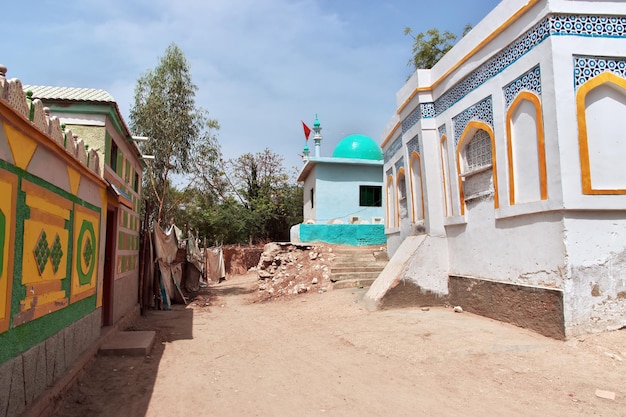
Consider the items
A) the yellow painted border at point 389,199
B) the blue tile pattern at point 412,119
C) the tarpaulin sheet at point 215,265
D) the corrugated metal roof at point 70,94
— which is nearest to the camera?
the corrugated metal roof at point 70,94

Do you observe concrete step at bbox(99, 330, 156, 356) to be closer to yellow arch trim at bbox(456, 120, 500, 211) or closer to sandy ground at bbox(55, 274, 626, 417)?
sandy ground at bbox(55, 274, 626, 417)

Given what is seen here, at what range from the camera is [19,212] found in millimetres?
3225

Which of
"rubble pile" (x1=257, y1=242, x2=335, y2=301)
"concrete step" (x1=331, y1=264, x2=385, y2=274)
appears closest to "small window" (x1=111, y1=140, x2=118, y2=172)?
"rubble pile" (x1=257, y1=242, x2=335, y2=301)

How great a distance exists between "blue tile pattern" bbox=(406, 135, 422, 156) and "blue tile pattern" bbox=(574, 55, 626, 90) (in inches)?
139

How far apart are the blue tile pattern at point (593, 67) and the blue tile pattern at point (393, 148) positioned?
565 cm

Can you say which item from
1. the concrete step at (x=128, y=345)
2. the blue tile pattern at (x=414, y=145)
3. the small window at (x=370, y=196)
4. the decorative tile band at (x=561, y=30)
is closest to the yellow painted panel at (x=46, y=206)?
the concrete step at (x=128, y=345)

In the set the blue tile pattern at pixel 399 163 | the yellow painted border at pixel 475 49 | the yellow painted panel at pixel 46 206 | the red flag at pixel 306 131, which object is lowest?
the yellow painted panel at pixel 46 206

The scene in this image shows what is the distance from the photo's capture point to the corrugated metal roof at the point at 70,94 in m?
6.53

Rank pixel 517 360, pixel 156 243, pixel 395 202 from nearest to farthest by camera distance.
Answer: pixel 517 360 → pixel 156 243 → pixel 395 202

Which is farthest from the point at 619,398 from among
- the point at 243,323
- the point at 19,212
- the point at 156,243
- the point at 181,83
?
the point at 181,83

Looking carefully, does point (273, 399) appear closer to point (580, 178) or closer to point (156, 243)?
point (580, 178)

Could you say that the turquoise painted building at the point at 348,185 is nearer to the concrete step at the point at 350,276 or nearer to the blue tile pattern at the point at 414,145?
the concrete step at the point at 350,276

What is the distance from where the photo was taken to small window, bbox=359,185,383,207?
1903cm

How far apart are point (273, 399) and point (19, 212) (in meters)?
2.68
